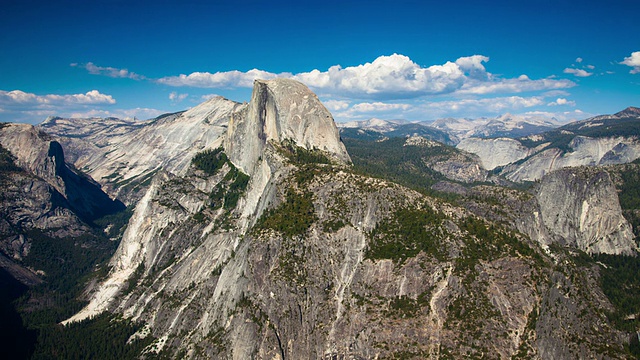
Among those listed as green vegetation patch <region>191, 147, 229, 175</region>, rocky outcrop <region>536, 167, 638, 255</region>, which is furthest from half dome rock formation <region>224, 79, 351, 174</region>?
rocky outcrop <region>536, 167, 638, 255</region>

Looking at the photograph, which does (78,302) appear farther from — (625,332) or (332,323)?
(625,332)

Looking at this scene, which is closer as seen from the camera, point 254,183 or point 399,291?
point 399,291

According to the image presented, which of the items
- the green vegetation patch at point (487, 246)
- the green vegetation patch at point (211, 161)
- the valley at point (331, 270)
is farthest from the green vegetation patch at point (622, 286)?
the green vegetation patch at point (211, 161)

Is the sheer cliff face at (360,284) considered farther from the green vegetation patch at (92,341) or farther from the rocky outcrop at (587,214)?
the rocky outcrop at (587,214)

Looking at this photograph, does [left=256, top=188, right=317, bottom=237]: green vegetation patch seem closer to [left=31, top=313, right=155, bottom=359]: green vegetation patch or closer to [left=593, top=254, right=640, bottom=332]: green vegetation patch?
[left=31, top=313, right=155, bottom=359]: green vegetation patch

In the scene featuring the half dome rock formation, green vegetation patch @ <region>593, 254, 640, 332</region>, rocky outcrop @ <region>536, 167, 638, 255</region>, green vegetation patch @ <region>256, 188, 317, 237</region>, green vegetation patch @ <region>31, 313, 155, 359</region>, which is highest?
the half dome rock formation

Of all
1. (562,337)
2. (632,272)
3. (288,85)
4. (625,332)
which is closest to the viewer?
(562,337)

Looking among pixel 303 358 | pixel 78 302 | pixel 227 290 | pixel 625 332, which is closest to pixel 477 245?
pixel 625 332

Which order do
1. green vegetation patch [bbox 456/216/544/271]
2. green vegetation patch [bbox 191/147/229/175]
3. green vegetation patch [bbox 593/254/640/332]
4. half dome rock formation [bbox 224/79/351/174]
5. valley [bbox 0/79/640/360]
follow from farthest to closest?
1. green vegetation patch [bbox 191/147/229/175]
2. half dome rock formation [bbox 224/79/351/174]
3. green vegetation patch [bbox 593/254/640/332]
4. green vegetation patch [bbox 456/216/544/271]
5. valley [bbox 0/79/640/360]
